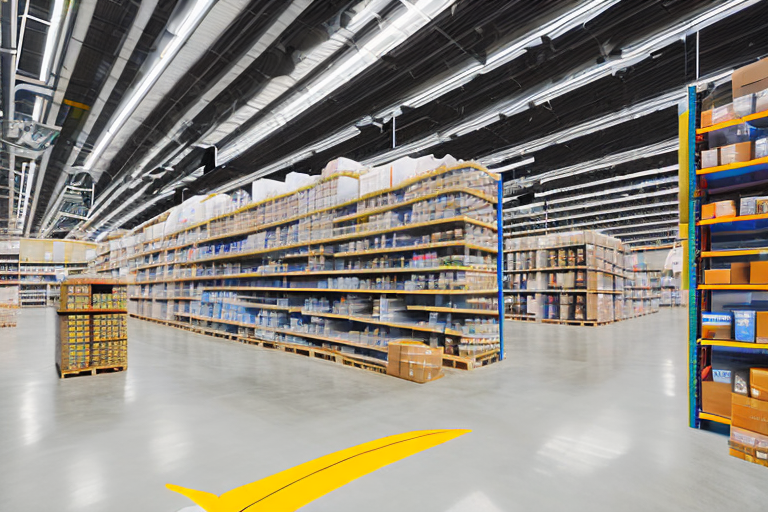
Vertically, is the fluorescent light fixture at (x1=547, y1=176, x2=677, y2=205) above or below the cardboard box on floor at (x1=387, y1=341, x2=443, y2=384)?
above

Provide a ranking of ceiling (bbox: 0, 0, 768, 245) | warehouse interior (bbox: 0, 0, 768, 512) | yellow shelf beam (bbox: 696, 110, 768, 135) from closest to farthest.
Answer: warehouse interior (bbox: 0, 0, 768, 512) → yellow shelf beam (bbox: 696, 110, 768, 135) → ceiling (bbox: 0, 0, 768, 245)

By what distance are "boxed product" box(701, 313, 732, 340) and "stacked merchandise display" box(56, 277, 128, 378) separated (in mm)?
6499

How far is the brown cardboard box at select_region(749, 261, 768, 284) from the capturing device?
2719 millimetres

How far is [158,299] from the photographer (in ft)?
44.8

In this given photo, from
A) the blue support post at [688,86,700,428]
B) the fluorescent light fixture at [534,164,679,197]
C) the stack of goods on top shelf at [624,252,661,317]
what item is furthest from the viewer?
the stack of goods on top shelf at [624,252,661,317]

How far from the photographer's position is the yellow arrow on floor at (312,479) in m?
2.06

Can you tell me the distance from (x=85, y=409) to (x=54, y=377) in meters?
2.01

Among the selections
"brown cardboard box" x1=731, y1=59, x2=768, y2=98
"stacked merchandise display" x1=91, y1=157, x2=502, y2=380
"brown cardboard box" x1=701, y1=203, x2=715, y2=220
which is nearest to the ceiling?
"stacked merchandise display" x1=91, y1=157, x2=502, y2=380

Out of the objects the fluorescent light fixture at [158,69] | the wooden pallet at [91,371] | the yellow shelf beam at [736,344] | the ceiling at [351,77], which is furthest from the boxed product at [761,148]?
the wooden pallet at [91,371]

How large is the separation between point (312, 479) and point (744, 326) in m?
3.15

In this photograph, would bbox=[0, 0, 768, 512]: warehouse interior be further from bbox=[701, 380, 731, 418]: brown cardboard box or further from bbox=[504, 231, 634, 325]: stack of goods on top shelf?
bbox=[504, 231, 634, 325]: stack of goods on top shelf

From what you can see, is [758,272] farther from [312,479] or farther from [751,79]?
[312,479]

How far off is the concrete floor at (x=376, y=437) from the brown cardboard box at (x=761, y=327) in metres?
0.82

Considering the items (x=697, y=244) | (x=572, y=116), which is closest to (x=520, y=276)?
(x=572, y=116)
